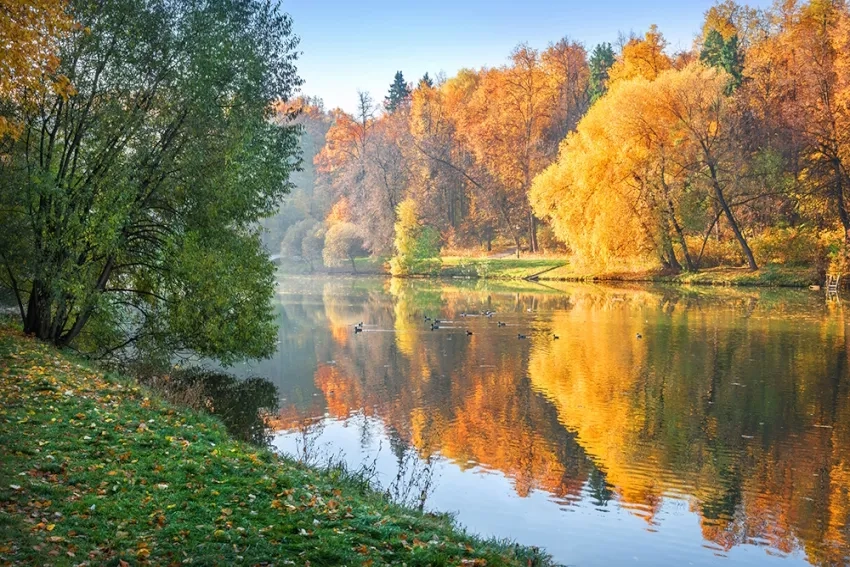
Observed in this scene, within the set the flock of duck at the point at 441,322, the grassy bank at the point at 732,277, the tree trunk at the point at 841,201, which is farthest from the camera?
the grassy bank at the point at 732,277

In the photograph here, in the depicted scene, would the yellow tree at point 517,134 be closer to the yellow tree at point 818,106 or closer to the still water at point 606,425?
the yellow tree at point 818,106

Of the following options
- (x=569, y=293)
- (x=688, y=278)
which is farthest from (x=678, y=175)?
(x=569, y=293)

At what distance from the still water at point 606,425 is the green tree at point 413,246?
32592 millimetres

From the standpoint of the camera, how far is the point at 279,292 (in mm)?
57375

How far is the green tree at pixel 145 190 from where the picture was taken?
18.1m

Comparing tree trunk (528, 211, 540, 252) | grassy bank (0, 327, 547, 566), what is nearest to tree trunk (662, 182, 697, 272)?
tree trunk (528, 211, 540, 252)

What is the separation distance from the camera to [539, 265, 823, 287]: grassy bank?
4947cm

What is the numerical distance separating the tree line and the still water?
717 inches

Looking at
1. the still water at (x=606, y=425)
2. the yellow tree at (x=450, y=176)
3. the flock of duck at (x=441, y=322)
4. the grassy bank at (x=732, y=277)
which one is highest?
the yellow tree at (x=450, y=176)

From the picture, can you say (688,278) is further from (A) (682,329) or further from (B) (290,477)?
(B) (290,477)

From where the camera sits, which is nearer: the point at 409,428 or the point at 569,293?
the point at 409,428

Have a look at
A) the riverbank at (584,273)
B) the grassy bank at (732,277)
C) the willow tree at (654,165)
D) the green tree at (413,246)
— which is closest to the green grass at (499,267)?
the riverbank at (584,273)

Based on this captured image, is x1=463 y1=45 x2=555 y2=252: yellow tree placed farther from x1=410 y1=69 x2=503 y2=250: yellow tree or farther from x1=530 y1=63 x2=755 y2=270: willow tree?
x1=530 y1=63 x2=755 y2=270: willow tree

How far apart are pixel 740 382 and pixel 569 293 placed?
2848cm
